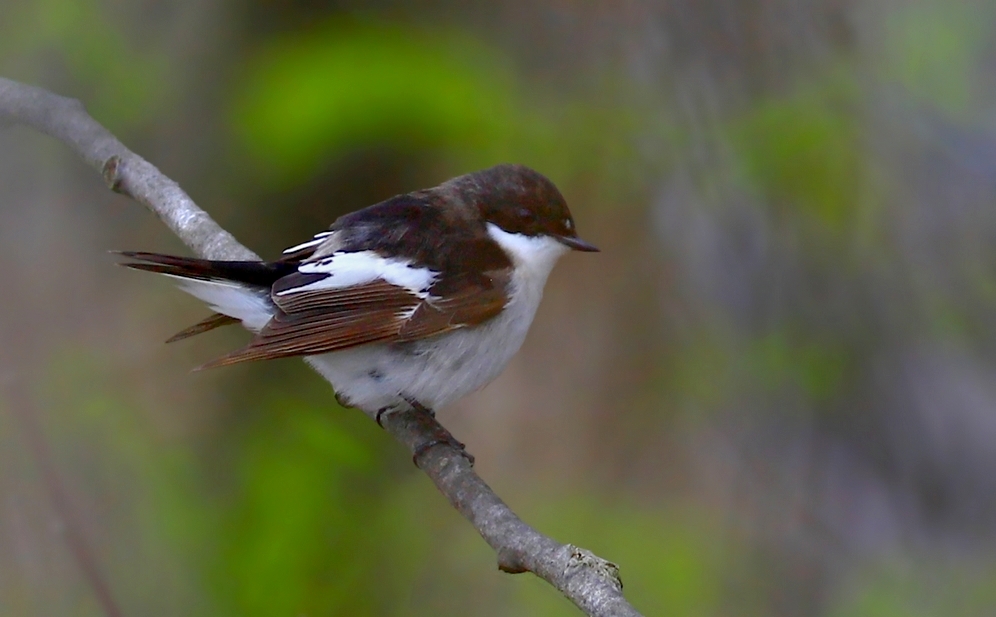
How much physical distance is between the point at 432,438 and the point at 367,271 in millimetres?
492

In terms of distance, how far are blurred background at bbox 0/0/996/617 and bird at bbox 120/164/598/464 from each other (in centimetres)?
67

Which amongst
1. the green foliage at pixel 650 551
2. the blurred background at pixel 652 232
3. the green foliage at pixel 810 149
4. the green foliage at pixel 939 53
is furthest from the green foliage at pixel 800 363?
the green foliage at pixel 939 53

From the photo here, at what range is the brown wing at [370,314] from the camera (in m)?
2.42

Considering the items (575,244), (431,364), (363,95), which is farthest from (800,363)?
(363,95)

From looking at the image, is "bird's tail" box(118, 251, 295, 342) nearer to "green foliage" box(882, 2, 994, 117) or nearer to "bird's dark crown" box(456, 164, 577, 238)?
"bird's dark crown" box(456, 164, 577, 238)

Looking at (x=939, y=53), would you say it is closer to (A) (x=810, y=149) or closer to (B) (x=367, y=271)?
(A) (x=810, y=149)

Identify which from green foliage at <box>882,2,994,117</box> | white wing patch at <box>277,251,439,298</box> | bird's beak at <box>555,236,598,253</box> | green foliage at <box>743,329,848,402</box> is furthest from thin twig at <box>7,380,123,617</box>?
green foliage at <box>882,2,994,117</box>

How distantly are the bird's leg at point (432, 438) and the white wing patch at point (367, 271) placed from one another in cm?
32

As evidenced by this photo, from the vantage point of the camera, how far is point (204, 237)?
9.19 feet

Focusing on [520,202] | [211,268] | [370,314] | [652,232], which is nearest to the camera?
[211,268]

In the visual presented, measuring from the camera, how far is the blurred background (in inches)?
136

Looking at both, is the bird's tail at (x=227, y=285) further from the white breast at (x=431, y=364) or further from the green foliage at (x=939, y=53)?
the green foliage at (x=939, y=53)

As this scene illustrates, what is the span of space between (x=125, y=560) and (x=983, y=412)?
335 cm

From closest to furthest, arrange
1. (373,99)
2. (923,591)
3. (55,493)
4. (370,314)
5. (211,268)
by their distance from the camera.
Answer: (55,493) → (211,268) → (370,314) → (373,99) → (923,591)
